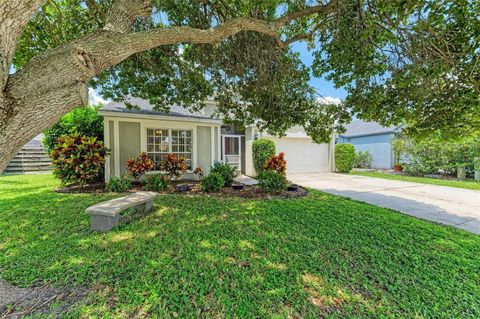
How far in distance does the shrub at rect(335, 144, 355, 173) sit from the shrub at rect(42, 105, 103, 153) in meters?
14.3

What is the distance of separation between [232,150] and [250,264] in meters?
10.9

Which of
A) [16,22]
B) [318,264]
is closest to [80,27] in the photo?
[16,22]

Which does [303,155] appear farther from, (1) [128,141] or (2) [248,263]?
(2) [248,263]

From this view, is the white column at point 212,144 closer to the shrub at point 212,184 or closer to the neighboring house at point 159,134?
the neighboring house at point 159,134

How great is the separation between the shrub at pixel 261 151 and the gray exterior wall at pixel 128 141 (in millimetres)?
6210

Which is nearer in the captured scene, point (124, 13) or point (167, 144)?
point (124, 13)

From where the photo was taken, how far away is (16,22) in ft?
5.91

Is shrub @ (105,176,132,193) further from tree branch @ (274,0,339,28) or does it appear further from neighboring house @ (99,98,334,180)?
tree branch @ (274,0,339,28)

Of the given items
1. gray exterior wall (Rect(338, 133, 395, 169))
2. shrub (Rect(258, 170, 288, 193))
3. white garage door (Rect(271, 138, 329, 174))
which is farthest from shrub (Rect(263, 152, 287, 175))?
gray exterior wall (Rect(338, 133, 395, 169))

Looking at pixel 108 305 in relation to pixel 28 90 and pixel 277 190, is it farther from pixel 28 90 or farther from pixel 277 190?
pixel 277 190

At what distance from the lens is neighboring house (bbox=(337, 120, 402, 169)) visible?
61.4 ft

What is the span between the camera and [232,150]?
1366 cm

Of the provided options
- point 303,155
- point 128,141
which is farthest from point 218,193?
point 303,155

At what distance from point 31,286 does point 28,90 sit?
2280 mm
